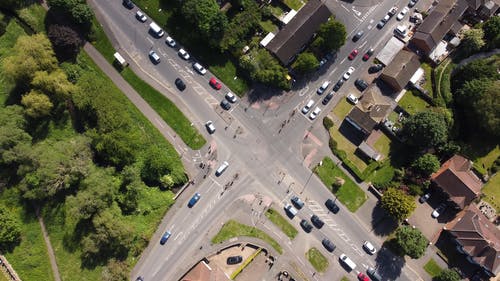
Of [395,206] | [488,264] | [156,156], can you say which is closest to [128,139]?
[156,156]

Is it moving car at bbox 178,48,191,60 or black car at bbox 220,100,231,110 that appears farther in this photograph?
moving car at bbox 178,48,191,60

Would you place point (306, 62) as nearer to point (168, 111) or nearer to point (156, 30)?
point (168, 111)

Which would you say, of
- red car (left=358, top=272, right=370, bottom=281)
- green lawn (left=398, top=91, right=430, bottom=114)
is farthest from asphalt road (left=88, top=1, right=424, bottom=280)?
green lawn (left=398, top=91, right=430, bottom=114)

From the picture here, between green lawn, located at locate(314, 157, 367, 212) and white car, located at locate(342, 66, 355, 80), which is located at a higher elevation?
white car, located at locate(342, 66, 355, 80)

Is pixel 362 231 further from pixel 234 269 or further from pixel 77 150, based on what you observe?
pixel 77 150

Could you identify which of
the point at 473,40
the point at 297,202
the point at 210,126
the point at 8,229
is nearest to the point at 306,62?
the point at 210,126

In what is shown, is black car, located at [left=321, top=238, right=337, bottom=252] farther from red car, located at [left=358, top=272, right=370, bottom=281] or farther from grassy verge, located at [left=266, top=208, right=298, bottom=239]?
red car, located at [left=358, top=272, right=370, bottom=281]
